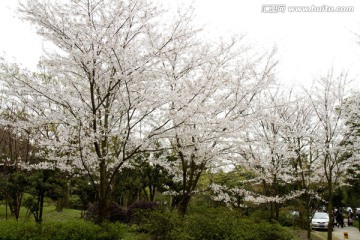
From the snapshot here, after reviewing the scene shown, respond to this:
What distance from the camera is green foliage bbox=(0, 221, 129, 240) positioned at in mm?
5926

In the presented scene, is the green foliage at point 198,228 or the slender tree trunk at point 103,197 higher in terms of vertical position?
the slender tree trunk at point 103,197

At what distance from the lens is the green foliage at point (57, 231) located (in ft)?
19.4

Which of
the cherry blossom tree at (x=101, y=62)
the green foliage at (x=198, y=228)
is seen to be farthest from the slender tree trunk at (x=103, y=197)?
the green foliage at (x=198, y=228)

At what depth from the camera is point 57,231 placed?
6219 mm

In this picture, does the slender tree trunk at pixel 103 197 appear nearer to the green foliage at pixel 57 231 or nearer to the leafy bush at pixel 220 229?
the green foliage at pixel 57 231

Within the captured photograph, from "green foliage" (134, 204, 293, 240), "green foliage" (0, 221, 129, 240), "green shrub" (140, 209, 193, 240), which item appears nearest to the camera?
"green foliage" (0, 221, 129, 240)

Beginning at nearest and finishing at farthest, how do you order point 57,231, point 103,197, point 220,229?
point 57,231 < point 220,229 < point 103,197

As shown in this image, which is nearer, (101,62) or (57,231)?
(57,231)

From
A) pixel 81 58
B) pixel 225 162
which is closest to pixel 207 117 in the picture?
pixel 225 162

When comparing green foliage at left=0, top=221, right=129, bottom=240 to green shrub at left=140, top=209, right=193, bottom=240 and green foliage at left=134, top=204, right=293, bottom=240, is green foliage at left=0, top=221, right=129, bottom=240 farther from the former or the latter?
green foliage at left=134, top=204, right=293, bottom=240

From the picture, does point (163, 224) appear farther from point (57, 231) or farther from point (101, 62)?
point (101, 62)

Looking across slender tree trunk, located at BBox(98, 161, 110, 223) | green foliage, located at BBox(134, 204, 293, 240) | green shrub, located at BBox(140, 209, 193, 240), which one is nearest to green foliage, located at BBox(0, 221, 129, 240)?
slender tree trunk, located at BBox(98, 161, 110, 223)

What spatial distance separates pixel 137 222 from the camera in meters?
12.7

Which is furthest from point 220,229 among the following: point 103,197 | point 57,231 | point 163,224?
point 57,231
